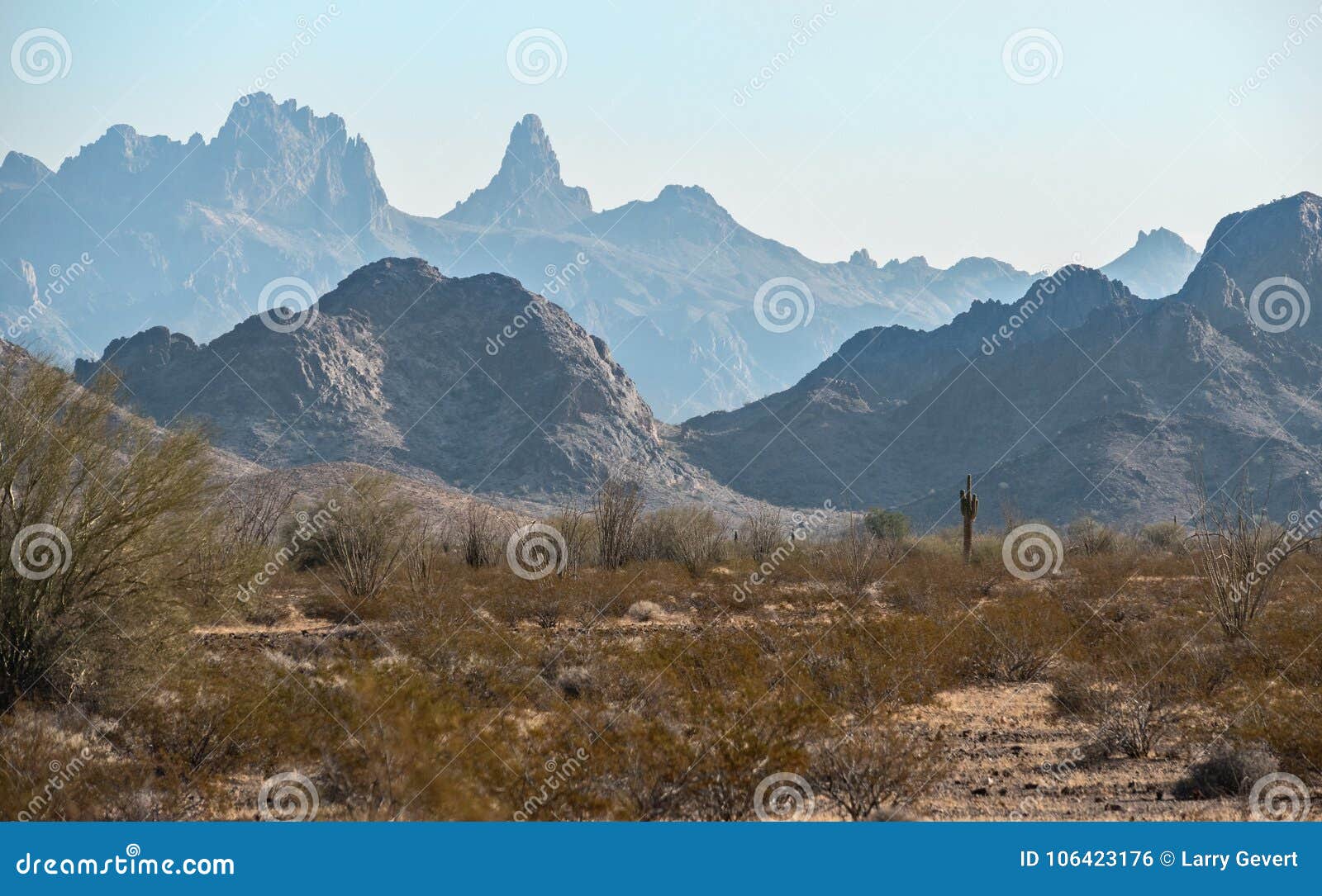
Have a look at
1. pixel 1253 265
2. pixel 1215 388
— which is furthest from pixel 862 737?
pixel 1253 265

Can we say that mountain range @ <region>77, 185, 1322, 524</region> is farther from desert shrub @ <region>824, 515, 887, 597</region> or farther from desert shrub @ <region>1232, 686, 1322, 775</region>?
desert shrub @ <region>1232, 686, 1322, 775</region>

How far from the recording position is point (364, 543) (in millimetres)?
20641

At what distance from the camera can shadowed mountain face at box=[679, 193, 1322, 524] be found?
76.1 meters

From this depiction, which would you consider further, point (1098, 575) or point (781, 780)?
point (1098, 575)

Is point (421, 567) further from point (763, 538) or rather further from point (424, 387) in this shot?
point (424, 387)

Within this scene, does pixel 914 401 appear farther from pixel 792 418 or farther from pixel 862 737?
pixel 862 737

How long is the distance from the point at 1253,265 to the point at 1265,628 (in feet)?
401

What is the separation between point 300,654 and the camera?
1343 cm

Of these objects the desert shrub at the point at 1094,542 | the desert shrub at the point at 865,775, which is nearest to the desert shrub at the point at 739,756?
the desert shrub at the point at 865,775

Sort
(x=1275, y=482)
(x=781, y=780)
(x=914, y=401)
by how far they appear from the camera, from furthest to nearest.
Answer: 1. (x=914, y=401)
2. (x=1275, y=482)
3. (x=781, y=780)

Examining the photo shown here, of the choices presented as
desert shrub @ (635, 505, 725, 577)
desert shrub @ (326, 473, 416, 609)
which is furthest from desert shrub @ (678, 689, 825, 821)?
desert shrub @ (635, 505, 725, 577)

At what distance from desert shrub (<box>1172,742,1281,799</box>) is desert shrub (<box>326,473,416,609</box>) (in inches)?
554

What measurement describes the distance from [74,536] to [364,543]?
10610 millimetres

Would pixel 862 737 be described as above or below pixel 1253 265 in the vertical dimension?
below
